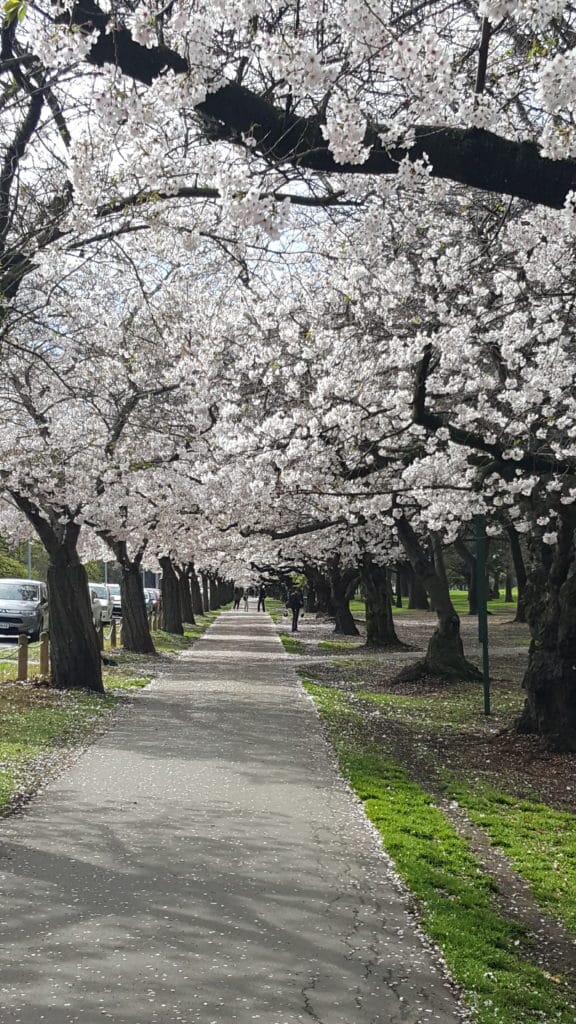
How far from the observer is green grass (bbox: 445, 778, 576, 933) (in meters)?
6.86

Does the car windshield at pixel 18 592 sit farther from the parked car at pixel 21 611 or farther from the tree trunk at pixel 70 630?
the tree trunk at pixel 70 630

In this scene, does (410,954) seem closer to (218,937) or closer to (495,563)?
(218,937)

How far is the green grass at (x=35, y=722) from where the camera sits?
1044 cm

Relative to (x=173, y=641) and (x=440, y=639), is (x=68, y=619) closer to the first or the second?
(x=440, y=639)

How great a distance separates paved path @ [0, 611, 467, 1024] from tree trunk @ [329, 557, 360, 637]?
26.1 metres

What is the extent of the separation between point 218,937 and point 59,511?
13.2m

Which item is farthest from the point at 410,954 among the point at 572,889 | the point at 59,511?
the point at 59,511

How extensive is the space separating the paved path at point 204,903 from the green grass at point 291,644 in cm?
2016

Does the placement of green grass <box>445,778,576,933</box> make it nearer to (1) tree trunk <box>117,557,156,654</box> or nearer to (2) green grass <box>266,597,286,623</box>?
(1) tree trunk <box>117,557,156,654</box>

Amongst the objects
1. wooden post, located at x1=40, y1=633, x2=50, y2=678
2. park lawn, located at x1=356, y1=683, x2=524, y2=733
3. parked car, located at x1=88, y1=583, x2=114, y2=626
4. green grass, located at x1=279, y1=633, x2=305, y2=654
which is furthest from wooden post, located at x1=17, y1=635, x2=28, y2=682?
parked car, located at x1=88, y1=583, x2=114, y2=626

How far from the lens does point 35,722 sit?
1354cm

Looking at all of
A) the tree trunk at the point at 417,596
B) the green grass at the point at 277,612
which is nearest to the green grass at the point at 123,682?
the green grass at the point at 277,612

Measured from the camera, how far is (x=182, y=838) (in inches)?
302

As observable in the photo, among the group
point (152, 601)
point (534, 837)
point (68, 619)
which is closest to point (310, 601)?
point (152, 601)
